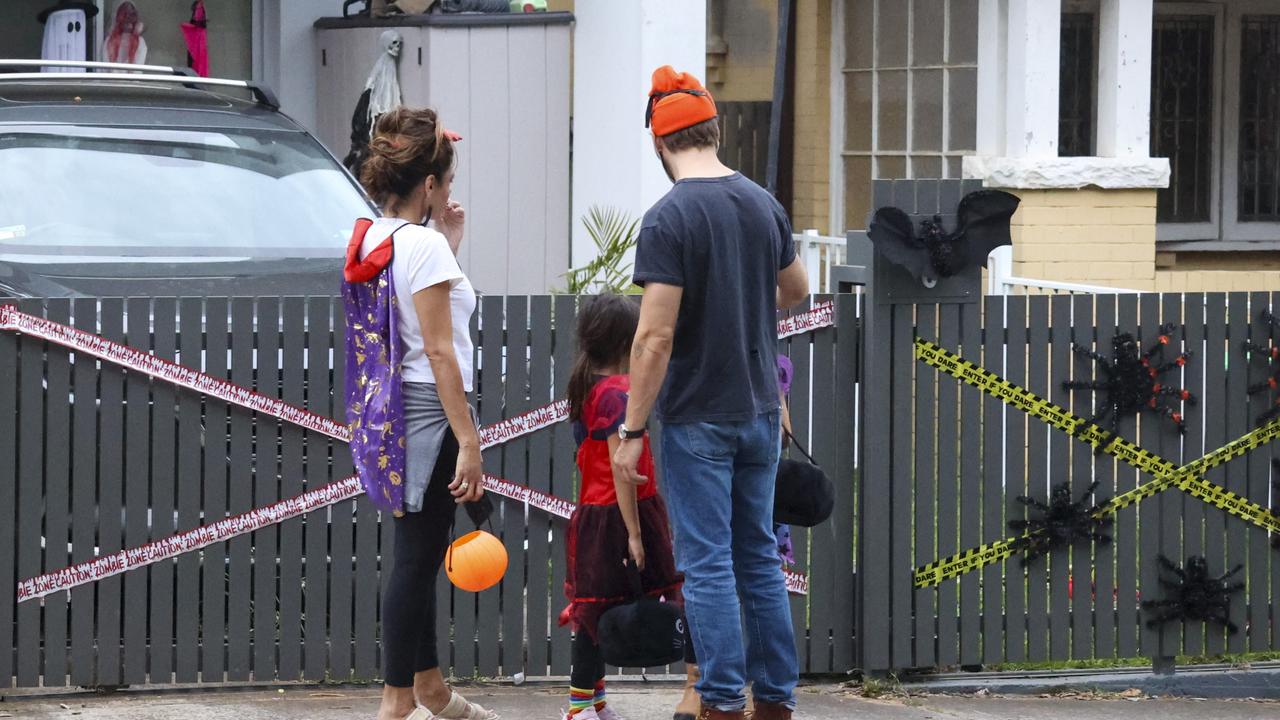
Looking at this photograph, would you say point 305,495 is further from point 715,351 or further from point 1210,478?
point 1210,478

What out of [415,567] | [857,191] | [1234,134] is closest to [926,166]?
[857,191]

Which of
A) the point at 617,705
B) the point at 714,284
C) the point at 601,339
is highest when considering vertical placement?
the point at 714,284

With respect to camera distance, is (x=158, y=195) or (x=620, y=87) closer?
(x=158, y=195)

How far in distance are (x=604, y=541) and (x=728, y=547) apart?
0.45 meters

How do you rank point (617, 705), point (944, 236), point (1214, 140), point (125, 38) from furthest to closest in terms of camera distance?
point (125, 38) < point (1214, 140) < point (944, 236) < point (617, 705)

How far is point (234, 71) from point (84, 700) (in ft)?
24.0

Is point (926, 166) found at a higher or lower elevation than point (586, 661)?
higher

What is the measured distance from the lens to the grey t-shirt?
4.75 m

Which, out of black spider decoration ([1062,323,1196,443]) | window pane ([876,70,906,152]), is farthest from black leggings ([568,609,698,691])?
window pane ([876,70,906,152])

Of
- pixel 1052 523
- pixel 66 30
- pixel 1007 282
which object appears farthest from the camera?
pixel 66 30

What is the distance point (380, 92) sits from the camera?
10.5 meters

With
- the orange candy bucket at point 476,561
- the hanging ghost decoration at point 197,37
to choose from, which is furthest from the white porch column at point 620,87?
the orange candy bucket at point 476,561

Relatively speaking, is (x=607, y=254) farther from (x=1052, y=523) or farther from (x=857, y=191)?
(x=1052, y=523)

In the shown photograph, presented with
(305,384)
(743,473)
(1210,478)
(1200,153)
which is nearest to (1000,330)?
(1210,478)
